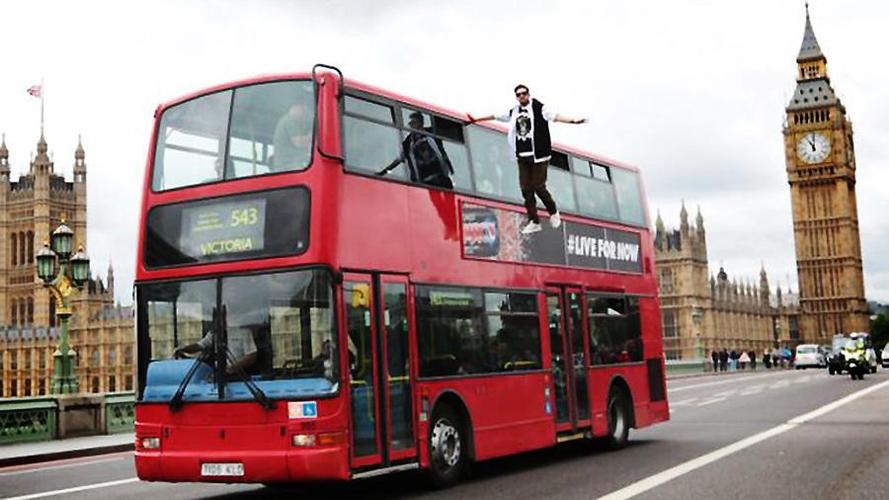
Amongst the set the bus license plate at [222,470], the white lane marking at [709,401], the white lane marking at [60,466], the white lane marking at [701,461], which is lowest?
the white lane marking at [701,461]

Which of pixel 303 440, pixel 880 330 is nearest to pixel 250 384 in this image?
pixel 303 440

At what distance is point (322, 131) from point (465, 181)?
2.51 m

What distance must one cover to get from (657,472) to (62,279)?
20257 mm

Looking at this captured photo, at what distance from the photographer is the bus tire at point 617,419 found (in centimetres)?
1437

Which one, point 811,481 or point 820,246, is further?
point 820,246

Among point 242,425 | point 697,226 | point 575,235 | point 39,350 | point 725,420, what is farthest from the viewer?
point 39,350

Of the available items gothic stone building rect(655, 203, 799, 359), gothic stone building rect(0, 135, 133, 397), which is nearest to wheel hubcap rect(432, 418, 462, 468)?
gothic stone building rect(655, 203, 799, 359)

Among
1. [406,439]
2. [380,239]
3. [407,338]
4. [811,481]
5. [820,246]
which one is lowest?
[811,481]

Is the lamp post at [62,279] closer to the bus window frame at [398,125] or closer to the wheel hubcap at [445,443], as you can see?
the bus window frame at [398,125]

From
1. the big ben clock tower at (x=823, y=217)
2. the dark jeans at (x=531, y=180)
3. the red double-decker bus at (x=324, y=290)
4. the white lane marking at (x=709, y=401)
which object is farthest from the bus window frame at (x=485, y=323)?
the big ben clock tower at (x=823, y=217)

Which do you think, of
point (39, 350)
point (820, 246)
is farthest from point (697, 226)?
point (39, 350)

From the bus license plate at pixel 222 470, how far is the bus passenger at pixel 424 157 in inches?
132

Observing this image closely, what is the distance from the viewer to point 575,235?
13633 millimetres

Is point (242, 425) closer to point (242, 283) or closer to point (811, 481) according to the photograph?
point (242, 283)
